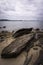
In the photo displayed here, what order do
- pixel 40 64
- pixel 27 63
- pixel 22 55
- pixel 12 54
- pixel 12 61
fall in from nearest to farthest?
pixel 40 64 → pixel 27 63 → pixel 12 61 → pixel 12 54 → pixel 22 55

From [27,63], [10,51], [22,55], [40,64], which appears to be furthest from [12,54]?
[40,64]

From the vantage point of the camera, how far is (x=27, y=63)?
4527 millimetres

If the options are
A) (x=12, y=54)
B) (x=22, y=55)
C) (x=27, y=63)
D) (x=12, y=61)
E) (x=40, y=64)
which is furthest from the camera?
(x=22, y=55)

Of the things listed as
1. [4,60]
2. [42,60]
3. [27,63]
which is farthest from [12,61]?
[42,60]

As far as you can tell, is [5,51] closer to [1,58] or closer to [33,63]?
[1,58]

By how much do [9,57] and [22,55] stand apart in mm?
671

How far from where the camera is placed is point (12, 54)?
5324 millimetres

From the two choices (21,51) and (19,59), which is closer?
(19,59)

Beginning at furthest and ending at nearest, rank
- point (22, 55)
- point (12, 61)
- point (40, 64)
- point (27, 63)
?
point (22, 55), point (12, 61), point (27, 63), point (40, 64)

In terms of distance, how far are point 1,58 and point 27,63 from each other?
1171mm

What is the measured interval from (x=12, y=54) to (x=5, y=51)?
285 millimetres

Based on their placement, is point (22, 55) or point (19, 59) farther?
point (22, 55)

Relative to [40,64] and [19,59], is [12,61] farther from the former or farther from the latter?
[40,64]

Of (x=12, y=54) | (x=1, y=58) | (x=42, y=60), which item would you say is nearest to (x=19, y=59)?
(x=12, y=54)
